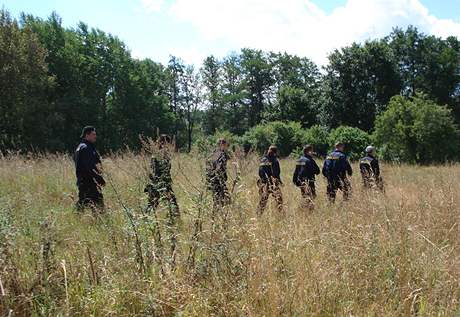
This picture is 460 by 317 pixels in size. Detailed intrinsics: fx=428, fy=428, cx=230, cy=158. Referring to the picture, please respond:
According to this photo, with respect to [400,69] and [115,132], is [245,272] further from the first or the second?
[400,69]

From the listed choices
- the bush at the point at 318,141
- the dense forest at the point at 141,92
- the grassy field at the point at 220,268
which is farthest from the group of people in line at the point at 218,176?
the bush at the point at 318,141

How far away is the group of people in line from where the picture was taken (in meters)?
4.38

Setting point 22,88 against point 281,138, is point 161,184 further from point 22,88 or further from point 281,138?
point 281,138

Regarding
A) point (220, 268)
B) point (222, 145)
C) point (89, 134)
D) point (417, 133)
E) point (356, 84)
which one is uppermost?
point (356, 84)

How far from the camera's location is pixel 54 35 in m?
40.1

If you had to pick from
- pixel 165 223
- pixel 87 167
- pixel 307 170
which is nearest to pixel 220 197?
pixel 165 223

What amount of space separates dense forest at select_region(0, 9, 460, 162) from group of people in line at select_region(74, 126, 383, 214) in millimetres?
19700

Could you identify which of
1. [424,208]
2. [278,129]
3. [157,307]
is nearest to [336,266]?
[157,307]

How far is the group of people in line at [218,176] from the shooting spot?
4379mm

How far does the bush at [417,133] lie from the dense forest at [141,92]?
0.24 feet

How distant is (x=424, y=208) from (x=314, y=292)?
114 inches

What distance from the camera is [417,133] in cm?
2859

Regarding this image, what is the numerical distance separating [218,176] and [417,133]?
1079 inches

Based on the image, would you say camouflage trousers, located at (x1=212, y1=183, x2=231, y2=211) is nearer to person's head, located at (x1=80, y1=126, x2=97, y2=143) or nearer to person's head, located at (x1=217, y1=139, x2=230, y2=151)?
person's head, located at (x1=217, y1=139, x2=230, y2=151)
